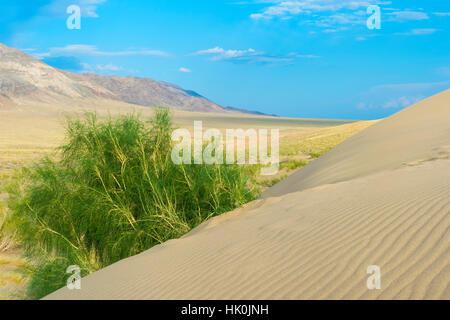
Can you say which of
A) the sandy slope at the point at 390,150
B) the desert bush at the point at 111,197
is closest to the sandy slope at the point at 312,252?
the desert bush at the point at 111,197

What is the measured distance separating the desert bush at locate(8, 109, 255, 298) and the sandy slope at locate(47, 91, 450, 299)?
0.53m

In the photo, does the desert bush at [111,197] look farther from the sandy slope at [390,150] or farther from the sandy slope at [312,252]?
the sandy slope at [390,150]

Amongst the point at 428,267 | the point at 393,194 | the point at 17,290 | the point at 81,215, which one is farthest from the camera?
the point at 81,215

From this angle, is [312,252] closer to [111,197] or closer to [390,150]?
[111,197]

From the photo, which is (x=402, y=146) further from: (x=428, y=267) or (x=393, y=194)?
(x=428, y=267)

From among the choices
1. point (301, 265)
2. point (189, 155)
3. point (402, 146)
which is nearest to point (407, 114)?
point (402, 146)

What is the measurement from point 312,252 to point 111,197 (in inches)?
144

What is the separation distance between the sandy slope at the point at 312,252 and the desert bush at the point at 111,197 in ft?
1.72

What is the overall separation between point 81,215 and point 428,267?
193 inches

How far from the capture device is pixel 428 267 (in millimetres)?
3242

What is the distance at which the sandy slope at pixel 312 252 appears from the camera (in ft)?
10.8

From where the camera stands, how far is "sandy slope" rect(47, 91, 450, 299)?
3.29 meters

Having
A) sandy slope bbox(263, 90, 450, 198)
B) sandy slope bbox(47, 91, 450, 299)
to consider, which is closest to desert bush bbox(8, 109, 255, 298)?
sandy slope bbox(47, 91, 450, 299)
